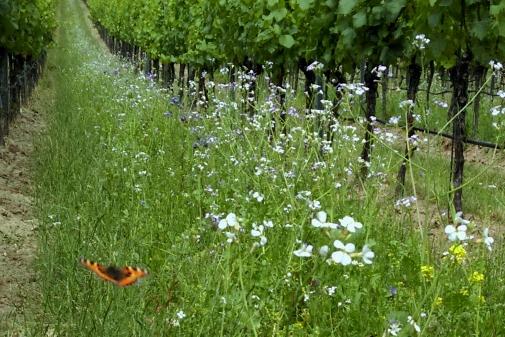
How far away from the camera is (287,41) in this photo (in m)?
8.88

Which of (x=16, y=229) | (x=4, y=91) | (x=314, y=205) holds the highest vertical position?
(x=314, y=205)

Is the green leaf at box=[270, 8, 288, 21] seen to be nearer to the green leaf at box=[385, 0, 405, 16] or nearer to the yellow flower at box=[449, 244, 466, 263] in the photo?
the green leaf at box=[385, 0, 405, 16]

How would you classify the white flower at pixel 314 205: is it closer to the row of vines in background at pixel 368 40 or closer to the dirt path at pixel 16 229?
the row of vines in background at pixel 368 40

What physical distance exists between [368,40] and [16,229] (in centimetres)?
417

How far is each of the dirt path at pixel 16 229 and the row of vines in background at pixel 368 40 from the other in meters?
2.06

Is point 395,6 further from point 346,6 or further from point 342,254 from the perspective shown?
point 342,254

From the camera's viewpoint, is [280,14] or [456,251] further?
[280,14]

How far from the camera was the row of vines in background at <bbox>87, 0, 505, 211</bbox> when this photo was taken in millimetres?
5598

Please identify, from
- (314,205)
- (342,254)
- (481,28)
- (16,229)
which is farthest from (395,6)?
(342,254)

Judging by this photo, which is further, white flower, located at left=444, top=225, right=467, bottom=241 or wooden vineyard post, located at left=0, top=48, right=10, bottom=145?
wooden vineyard post, located at left=0, top=48, right=10, bottom=145

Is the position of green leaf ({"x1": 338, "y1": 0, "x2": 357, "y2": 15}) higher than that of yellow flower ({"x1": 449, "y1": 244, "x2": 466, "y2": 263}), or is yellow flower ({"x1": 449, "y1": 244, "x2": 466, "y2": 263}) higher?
Answer: green leaf ({"x1": 338, "y1": 0, "x2": 357, "y2": 15})

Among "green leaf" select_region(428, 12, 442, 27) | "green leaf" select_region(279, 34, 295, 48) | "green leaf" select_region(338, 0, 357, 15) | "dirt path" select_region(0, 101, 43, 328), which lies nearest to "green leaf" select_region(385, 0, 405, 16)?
"green leaf" select_region(338, 0, 357, 15)

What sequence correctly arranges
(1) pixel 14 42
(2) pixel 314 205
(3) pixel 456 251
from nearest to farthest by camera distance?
(3) pixel 456 251 → (2) pixel 314 205 → (1) pixel 14 42

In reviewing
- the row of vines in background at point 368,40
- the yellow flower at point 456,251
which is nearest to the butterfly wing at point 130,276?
the yellow flower at point 456,251
